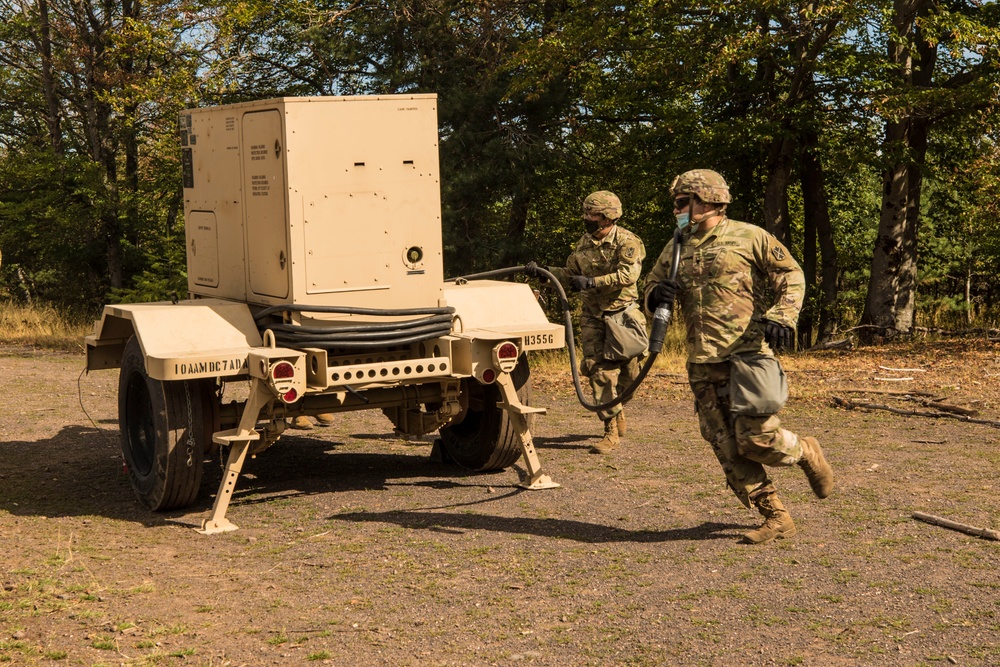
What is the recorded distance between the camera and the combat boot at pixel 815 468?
253 inches

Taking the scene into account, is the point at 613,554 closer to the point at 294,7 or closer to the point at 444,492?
the point at 444,492

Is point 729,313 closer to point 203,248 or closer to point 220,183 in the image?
point 220,183

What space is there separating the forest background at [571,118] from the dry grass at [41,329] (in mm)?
1121

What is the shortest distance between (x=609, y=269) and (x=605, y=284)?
224mm

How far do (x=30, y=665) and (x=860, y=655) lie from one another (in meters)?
3.29

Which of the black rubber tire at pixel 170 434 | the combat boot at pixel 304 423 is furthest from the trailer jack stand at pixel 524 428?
the combat boot at pixel 304 423

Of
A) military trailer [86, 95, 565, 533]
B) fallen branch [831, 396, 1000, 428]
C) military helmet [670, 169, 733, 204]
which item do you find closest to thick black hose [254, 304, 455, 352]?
military trailer [86, 95, 565, 533]

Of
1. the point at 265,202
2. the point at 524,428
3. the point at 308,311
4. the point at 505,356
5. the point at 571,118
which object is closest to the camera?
the point at 308,311

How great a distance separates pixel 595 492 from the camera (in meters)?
7.75

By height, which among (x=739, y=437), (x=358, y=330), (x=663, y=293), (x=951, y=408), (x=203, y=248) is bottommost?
(x=951, y=408)

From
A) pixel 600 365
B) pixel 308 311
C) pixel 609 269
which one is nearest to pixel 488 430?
pixel 600 365

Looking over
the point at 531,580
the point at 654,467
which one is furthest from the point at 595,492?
the point at 531,580

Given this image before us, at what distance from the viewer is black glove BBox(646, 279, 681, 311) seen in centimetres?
620

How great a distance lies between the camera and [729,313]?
628 centimetres
